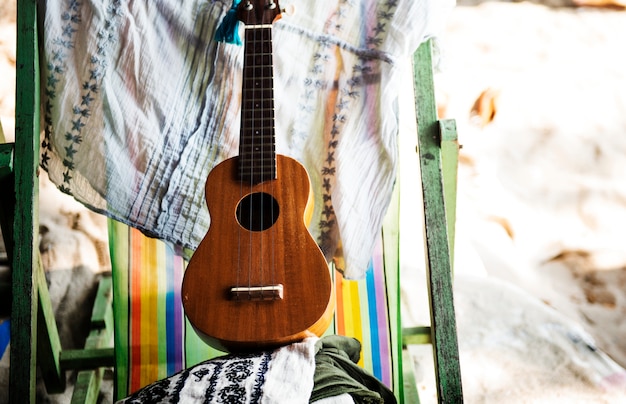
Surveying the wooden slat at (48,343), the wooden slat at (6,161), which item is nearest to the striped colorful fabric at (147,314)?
the wooden slat at (48,343)

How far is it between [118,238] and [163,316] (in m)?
0.19

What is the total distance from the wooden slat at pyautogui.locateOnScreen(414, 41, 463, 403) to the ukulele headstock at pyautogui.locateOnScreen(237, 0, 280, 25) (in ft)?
0.98

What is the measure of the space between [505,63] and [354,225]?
1400 millimetres

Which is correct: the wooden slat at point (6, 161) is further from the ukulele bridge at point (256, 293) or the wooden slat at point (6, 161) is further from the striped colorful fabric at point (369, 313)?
the striped colorful fabric at point (369, 313)

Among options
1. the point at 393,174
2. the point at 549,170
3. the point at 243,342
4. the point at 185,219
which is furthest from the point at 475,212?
the point at 243,342

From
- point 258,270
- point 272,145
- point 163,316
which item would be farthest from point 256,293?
point 163,316

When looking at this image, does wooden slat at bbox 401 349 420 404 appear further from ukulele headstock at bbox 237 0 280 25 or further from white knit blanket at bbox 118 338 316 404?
ukulele headstock at bbox 237 0 280 25

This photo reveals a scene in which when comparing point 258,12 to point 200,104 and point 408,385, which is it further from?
point 408,385

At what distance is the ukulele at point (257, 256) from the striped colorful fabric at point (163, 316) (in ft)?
1.04

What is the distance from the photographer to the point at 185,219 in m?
1.44

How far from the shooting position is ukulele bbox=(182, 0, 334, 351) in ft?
3.73

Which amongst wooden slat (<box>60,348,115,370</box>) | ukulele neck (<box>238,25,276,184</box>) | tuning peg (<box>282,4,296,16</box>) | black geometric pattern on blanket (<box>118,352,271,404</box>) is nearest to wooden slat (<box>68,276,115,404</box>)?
wooden slat (<box>60,348,115,370</box>)

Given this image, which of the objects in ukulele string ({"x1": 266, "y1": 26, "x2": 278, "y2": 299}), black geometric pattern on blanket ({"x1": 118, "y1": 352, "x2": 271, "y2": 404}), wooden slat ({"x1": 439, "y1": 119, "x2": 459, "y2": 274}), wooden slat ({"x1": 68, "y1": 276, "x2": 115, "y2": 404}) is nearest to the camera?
black geometric pattern on blanket ({"x1": 118, "y1": 352, "x2": 271, "y2": 404})

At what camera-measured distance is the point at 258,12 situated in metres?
1.34
